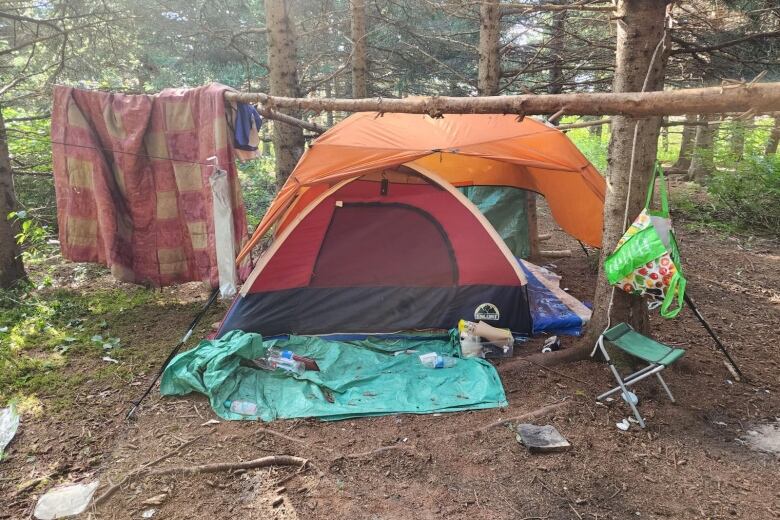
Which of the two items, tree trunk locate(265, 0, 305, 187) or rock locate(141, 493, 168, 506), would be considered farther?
tree trunk locate(265, 0, 305, 187)

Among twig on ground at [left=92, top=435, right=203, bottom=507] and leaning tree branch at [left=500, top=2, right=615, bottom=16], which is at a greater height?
leaning tree branch at [left=500, top=2, right=615, bottom=16]

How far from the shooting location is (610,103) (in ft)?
7.74

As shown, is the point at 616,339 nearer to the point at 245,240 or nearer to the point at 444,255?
the point at 444,255

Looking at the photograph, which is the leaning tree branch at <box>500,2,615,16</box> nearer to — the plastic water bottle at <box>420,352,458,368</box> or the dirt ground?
the dirt ground

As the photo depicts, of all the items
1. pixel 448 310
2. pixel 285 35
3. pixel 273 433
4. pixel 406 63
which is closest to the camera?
pixel 273 433

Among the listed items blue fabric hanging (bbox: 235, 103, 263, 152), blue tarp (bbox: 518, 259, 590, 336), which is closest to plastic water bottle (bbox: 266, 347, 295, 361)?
blue fabric hanging (bbox: 235, 103, 263, 152)

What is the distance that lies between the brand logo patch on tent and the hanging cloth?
1.44 m

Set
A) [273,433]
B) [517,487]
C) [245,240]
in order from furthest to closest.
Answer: [245,240]
[273,433]
[517,487]

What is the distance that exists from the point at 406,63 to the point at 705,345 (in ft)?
24.6

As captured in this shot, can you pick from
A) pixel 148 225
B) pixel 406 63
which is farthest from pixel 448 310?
pixel 406 63

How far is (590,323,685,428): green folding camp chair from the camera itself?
3.08 metres

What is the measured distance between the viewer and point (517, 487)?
8.57 ft

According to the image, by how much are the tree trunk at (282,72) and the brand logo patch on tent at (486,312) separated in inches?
107

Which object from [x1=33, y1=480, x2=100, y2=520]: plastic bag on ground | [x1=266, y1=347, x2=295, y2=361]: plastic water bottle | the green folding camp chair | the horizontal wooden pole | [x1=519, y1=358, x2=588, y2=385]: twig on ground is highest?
the horizontal wooden pole
